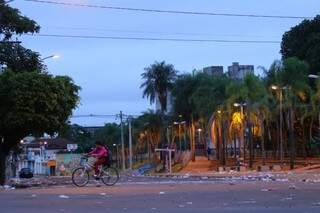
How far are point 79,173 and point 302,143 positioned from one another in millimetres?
62420

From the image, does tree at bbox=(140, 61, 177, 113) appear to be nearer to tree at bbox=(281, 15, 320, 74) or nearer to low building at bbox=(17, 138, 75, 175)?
tree at bbox=(281, 15, 320, 74)

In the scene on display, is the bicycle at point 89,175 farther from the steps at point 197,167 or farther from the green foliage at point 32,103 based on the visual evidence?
the steps at point 197,167

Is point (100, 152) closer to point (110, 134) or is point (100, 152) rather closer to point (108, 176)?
point (108, 176)

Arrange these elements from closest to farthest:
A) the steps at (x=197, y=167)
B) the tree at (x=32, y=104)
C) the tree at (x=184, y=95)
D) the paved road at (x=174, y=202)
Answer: the paved road at (x=174, y=202)
the tree at (x=32, y=104)
the steps at (x=197, y=167)
the tree at (x=184, y=95)

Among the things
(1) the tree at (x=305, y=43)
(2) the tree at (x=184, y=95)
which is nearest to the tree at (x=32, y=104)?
(1) the tree at (x=305, y=43)

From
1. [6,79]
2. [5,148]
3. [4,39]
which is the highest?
[4,39]

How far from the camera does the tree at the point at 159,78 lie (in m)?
118

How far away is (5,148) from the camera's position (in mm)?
→ 38938

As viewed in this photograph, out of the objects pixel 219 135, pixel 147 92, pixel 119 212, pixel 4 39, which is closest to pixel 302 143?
pixel 219 135

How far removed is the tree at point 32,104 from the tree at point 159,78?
3148 inches

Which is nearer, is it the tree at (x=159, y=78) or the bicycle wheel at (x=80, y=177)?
the bicycle wheel at (x=80, y=177)

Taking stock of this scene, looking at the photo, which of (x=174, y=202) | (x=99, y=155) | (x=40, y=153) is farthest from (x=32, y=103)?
(x=40, y=153)

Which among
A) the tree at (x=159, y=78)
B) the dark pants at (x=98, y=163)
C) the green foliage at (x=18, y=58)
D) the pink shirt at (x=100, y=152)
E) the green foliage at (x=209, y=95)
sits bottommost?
the dark pants at (x=98, y=163)

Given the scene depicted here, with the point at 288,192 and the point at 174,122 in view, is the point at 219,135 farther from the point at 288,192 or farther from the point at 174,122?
the point at 288,192
